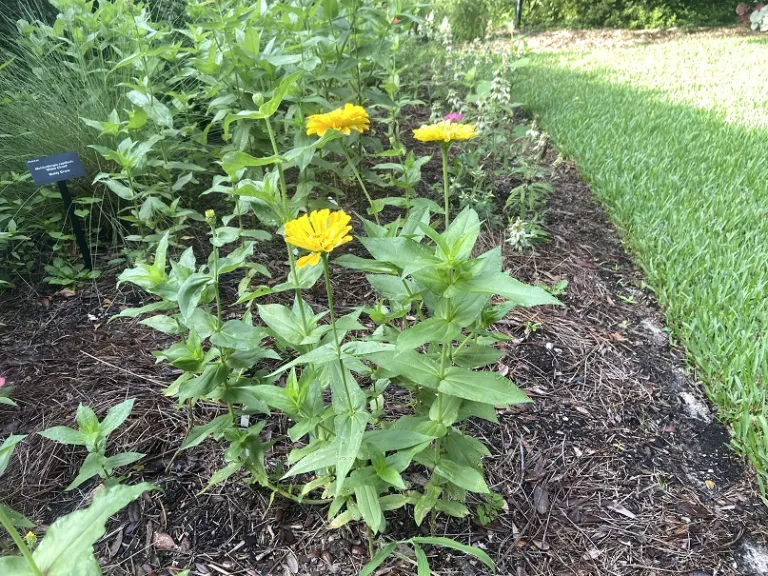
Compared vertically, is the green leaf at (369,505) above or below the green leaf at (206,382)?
below

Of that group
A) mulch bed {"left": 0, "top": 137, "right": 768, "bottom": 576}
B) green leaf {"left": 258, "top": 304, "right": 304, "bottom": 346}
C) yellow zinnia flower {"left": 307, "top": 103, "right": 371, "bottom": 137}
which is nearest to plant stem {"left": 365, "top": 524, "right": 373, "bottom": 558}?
mulch bed {"left": 0, "top": 137, "right": 768, "bottom": 576}

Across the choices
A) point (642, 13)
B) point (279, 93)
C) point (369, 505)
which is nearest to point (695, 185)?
point (279, 93)

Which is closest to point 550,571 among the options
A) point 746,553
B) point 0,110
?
point 746,553

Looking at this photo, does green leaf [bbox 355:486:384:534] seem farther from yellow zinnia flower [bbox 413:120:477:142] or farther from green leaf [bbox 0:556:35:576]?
yellow zinnia flower [bbox 413:120:477:142]

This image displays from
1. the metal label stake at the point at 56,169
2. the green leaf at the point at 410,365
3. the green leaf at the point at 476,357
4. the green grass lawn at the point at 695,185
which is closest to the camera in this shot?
the green leaf at the point at 410,365

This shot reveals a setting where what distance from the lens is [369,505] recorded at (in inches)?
49.6

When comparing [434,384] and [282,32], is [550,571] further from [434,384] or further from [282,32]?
[282,32]

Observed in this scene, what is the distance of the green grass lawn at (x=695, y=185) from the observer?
6.77ft

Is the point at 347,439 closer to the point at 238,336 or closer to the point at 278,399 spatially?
the point at 278,399

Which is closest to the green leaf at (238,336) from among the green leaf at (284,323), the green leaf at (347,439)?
the green leaf at (284,323)

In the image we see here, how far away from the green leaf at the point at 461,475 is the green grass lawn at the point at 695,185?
3.22ft

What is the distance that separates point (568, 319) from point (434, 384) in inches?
53.4

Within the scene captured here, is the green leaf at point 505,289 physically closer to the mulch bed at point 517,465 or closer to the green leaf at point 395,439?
the green leaf at point 395,439

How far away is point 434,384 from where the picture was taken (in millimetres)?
1262
